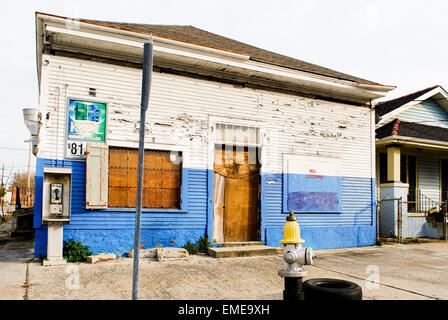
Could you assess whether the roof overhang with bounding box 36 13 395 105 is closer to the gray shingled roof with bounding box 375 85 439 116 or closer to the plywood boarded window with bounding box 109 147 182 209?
the plywood boarded window with bounding box 109 147 182 209

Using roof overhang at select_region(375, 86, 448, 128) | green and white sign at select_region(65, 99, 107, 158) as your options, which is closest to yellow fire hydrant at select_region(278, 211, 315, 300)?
green and white sign at select_region(65, 99, 107, 158)

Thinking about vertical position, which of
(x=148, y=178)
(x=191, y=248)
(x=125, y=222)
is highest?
(x=148, y=178)

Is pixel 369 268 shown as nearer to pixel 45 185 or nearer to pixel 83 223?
pixel 83 223

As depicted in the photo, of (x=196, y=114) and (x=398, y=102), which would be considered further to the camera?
(x=398, y=102)

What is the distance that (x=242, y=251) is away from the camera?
8945 mm

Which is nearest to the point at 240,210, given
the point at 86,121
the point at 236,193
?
the point at 236,193

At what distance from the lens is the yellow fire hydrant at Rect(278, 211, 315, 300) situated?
13.1 ft

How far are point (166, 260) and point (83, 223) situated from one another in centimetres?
202

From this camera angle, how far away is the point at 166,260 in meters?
8.18

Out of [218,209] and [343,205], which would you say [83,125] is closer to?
[218,209]

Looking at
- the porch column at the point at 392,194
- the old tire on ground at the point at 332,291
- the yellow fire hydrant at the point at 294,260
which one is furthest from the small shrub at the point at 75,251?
the porch column at the point at 392,194

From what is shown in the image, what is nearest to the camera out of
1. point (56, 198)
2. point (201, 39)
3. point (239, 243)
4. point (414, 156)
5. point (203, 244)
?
point (56, 198)

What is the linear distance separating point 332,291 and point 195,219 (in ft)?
18.7
